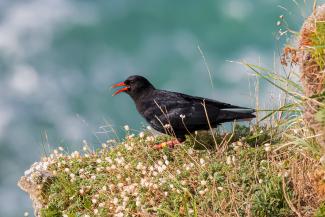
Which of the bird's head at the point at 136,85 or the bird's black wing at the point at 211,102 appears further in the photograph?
the bird's head at the point at 136,85

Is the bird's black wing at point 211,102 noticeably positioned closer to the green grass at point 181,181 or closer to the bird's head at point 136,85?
the green grass at point 181,181

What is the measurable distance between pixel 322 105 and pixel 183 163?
9.85 feet

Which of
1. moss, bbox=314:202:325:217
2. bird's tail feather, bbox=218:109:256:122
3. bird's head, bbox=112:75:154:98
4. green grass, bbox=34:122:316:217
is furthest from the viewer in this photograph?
bird's head, bbox=112:75:154:98

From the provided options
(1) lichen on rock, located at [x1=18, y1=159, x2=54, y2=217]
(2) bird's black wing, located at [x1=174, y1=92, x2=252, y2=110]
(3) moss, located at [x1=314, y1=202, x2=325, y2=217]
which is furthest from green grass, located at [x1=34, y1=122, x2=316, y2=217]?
(2) bird's black wing, located at [x1=174, y1=92, x2=252, y2=110]

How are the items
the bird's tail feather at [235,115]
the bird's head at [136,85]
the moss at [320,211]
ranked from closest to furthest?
the moss at [320,211] → the bird's tail feather at [235,115] → the bird's head at [136,85]

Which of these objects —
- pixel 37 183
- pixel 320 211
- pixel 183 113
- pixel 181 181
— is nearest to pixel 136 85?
pixel 183 113

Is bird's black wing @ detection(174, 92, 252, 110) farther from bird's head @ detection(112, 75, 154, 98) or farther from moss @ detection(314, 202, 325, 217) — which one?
moss @ detection(314, 202, 325, 217)

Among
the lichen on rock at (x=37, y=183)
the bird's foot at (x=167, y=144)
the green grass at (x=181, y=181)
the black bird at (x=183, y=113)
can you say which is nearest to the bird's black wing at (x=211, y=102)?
the black bird at (x=183, y=113)

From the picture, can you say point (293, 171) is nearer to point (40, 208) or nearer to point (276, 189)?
point (276, 189)

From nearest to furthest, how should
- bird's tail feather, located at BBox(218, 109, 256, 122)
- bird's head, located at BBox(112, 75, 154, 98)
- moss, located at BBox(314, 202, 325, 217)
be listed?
moss, located at BBox(314, 202, 325, 217) → bird's tail feather, located at BBox(218, 109, 256, 122) → bird's head, located at BBox(112, 75, 154, 98)

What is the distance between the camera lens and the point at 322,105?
687 centimetres

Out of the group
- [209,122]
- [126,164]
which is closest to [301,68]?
[209,122]

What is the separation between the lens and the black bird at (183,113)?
985 cm

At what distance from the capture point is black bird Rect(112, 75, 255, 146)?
9852 millimetres
